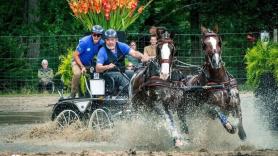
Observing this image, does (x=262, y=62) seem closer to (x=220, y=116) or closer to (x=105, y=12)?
(x=220, y=116)

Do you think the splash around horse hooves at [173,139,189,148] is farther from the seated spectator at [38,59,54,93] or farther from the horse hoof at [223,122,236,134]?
the seated spectator at [38,59,54,93]

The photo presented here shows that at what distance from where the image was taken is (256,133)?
14703 millimetres

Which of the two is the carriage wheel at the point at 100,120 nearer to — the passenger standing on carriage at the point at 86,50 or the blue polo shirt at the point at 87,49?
the passenger standing on carriage at the point at 86,50

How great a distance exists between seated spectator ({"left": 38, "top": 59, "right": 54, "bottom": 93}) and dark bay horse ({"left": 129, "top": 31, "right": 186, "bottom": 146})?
1121 cm

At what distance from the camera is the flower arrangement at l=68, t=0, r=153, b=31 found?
17.1 metres

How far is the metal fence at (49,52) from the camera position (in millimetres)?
23109

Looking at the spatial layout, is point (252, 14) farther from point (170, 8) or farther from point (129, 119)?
point (129, 119)

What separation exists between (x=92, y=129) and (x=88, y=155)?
3.21 metres

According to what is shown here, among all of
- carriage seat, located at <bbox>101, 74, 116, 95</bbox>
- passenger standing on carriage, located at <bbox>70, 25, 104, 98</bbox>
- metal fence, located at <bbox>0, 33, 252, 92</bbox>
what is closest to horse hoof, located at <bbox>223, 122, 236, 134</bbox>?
carriage seat, located at <bbox>101, 74, 116, 95</bbox>

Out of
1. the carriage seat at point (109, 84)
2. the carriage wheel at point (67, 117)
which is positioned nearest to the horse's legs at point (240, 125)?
the carriage seat at point (109, 84)

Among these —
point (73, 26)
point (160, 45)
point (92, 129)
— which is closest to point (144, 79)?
point (160, 45)

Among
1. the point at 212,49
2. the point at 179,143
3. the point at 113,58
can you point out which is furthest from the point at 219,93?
the point at 113,58

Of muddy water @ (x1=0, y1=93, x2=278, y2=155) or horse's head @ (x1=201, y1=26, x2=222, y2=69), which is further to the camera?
muddy water @ (x1=0, y1=93, x2=278, y2=155)

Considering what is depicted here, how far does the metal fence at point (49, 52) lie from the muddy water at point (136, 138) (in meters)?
6.99
